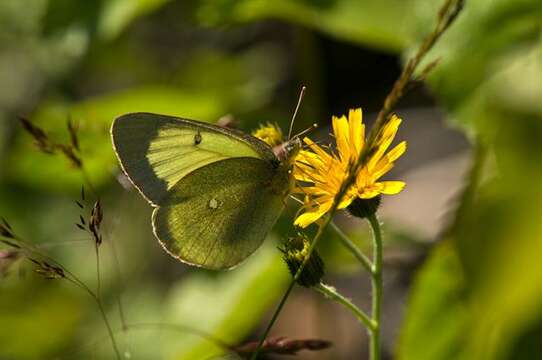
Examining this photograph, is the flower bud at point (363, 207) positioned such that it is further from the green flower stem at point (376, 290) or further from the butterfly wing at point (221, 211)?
the butterfly wing at point (221, 211)

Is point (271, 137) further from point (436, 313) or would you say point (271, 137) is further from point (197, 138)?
point (436, 313)

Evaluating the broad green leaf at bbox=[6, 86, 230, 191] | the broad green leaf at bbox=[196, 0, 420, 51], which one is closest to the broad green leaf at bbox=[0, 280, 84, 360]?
the broad green leaf at bbox=[6, 86, 230, 191]

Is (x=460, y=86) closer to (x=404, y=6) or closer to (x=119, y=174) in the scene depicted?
(x=404, y=6)

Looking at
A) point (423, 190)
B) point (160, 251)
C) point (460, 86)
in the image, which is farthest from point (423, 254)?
point (160, 251)

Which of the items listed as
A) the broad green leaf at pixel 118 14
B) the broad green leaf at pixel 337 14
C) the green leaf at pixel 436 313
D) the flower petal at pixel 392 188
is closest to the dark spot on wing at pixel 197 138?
the flower petal at pixel 392 188

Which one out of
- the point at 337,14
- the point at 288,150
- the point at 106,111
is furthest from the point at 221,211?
the point at 106,111

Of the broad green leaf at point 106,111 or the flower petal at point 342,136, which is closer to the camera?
the flower petal at point 342,136
